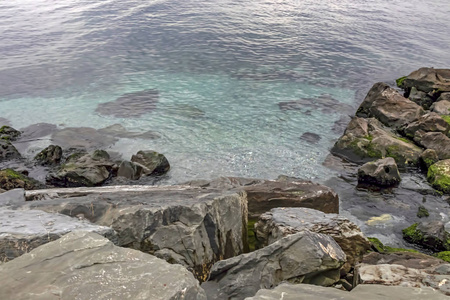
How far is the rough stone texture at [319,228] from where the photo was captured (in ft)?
32.2

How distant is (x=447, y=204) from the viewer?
15742 mm

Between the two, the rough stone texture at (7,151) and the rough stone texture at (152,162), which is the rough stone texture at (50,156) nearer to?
the rough stone texture at (7,151)

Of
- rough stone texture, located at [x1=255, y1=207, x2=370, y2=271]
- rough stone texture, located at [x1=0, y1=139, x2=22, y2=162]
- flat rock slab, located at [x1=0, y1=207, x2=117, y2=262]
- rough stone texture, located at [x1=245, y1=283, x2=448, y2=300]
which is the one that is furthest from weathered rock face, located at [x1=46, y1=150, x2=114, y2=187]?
rough stone texture, located at [x1=245, y1=283, x2=448, y2=300]

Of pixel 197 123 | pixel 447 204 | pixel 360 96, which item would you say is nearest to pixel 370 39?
pixel 360 96

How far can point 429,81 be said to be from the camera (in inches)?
1067

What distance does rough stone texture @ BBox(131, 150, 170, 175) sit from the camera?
17.9 metres

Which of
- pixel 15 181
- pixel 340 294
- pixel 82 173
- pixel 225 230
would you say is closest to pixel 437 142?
pixel 225 230

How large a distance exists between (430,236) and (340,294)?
8787 millimetres

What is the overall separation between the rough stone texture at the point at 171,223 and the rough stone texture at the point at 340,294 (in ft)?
9.55

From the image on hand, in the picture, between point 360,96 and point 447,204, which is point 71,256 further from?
point 360,96

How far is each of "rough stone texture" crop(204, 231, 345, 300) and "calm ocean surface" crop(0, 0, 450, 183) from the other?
32.8ft

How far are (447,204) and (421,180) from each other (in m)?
1.91

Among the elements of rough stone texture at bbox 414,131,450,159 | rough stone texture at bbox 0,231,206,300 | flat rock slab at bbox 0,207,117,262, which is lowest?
rough stone texture at bbox 414,131,450,159

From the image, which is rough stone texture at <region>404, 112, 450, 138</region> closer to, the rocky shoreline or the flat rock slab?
the rocky shoreline
